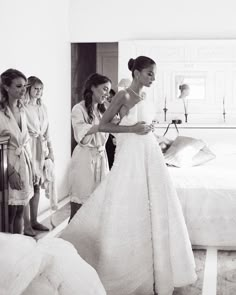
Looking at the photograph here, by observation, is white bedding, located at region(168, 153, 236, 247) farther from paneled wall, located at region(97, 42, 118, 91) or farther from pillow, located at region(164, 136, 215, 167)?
paneled wall, located at region(97, 42, 118, 91)

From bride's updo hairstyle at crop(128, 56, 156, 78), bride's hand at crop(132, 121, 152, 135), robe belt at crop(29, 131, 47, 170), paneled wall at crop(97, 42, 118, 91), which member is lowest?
robe belt at crop(29, 131, 47, 170)

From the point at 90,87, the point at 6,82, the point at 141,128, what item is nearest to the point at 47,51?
the point at 90,87

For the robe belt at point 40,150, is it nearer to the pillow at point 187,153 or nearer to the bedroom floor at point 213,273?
the bedroom floor at point 213,273

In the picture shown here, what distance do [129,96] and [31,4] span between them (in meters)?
2.96

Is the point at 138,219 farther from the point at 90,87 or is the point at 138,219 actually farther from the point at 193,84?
the point at 193,84

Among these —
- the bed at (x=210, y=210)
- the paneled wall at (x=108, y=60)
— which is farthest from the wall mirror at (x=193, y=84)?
the bed at (x=210, y=210)

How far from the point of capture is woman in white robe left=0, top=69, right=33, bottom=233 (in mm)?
3664

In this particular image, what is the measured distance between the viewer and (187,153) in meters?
5.46

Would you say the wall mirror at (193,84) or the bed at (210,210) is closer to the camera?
the bed at (210,210)

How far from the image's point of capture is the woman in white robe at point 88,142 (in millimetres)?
4254

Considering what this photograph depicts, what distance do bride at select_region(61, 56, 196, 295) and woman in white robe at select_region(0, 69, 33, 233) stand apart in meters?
0.80

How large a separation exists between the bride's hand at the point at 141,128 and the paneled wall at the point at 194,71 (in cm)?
386

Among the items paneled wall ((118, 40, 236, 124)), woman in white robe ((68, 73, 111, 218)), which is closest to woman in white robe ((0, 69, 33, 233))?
woman in white robe ((68, 73, 111, 218))

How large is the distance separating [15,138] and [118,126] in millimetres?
942
